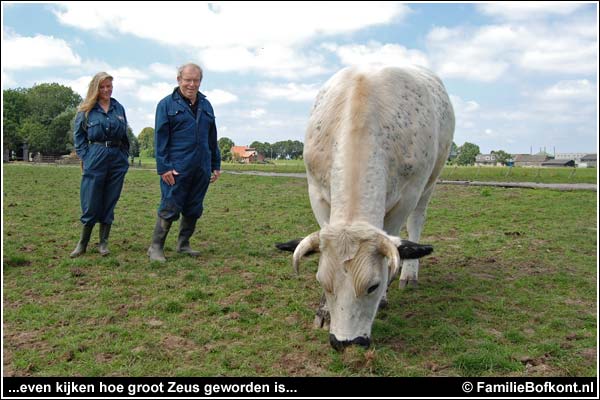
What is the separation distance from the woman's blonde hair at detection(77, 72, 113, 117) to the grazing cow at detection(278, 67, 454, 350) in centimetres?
357

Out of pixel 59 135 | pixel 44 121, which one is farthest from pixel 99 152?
pixel 44 121

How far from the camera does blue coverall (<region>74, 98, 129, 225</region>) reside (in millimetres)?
7277

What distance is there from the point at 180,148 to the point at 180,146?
1.1 inches

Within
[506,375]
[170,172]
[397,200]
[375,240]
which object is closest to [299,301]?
[397,200]

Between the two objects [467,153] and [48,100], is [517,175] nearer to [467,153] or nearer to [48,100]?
[48,100]

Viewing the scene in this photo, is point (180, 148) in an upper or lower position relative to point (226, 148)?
lower

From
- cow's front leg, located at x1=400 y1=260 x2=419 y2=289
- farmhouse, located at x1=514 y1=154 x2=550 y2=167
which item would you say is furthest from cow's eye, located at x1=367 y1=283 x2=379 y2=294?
farmhouse, located at x1=514 y1=154 x2=550 y2=167

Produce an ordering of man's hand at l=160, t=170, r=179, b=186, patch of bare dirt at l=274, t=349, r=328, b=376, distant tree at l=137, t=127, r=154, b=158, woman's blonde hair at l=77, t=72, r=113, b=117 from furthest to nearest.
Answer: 1. distant tree at l=137, t=127, r=154, b=158
2. woman's blonde hair at l=77, t=72, r=113, b=117
3. man's hand at l=160, t=170, r=179, b=186
4. patch of bare dirt at l=274, t=349, r=328, b=376

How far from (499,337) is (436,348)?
29.1 inches

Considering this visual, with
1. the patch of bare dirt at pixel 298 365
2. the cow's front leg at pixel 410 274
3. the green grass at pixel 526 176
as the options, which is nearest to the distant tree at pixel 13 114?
the green grass at pixel 526 176

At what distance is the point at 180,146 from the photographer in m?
7.21

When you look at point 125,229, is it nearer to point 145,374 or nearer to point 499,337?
point 145,374

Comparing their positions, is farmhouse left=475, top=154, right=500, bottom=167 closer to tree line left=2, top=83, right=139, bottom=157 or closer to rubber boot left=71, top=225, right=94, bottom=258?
tree line left=2, top=83, right=139, bottom=157

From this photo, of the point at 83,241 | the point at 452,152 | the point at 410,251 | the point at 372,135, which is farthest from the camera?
the point at 452,152
